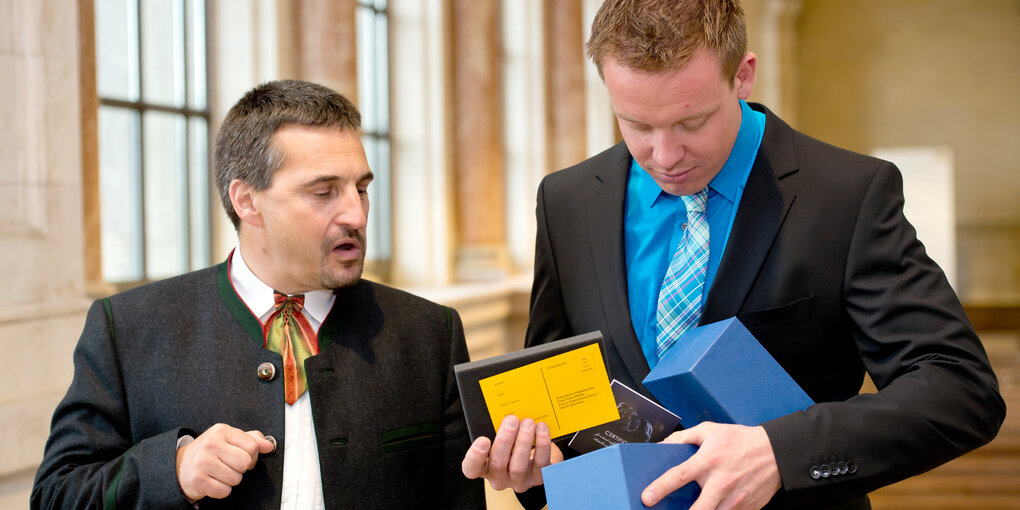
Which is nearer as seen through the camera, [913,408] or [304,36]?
[913,408]

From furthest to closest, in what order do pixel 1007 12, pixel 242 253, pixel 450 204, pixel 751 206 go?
pixel 1007 12, pixel 450 204, pixel 242 253, pixel 751 206

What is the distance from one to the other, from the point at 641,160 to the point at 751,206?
0.24m

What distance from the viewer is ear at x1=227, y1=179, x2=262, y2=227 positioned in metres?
2.05

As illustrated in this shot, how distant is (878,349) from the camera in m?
1.65

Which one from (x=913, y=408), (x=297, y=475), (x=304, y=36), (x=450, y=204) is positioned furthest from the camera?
(x=450, y=204)

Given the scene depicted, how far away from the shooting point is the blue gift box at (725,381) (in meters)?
1.50

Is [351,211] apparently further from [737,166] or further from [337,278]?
[737,166]

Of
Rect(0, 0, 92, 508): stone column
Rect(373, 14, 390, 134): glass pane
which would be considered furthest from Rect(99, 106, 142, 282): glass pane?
Rect(373, 14, 390, 134): glass pane

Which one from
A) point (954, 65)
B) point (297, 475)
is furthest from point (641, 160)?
point (954, 65)

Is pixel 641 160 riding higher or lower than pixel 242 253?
higher

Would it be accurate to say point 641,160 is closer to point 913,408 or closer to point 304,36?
point 913,408

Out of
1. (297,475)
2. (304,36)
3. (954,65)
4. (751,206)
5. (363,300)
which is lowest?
(297,475)

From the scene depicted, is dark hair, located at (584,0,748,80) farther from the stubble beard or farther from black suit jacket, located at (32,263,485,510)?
black suit jacket, located at (32,263,485,510)

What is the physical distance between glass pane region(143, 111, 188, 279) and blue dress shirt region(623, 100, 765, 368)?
335 cm
